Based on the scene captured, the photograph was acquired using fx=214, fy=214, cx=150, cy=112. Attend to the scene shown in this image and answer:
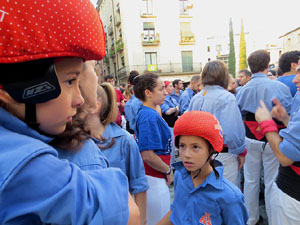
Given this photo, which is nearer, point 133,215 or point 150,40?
point 133,215

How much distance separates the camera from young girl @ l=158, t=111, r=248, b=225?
149 cm

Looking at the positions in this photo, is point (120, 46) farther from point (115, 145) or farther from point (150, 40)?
point (115, 145)

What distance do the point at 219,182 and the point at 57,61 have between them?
4.52 feet

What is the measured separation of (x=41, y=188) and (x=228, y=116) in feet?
8.43

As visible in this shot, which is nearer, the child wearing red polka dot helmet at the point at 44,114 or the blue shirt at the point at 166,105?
the child wearing red polka dot helmet at the point at 44,114

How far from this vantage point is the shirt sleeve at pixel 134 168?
5.66ft

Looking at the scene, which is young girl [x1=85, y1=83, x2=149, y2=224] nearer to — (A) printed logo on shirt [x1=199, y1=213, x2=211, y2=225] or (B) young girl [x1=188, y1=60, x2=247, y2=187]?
(A) printed logo on shirt [x1=199, y1=213, x2=211, y2=225]

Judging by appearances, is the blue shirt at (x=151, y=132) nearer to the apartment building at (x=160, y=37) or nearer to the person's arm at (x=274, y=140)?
the person's arm at (x=274, y=140)

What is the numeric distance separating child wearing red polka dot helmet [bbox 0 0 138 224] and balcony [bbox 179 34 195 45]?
2606cm

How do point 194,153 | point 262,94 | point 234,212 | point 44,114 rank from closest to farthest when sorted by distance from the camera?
point 44,114, point 234,212, point 194,153, point 262,94

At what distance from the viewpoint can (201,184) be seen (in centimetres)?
163

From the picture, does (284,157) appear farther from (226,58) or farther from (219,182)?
(226,58)

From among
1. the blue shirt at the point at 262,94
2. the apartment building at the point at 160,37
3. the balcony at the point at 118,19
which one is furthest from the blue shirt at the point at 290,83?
the balcony at the point at 118,19

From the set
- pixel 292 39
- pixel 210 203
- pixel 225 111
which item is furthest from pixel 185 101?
pixel 292 39
